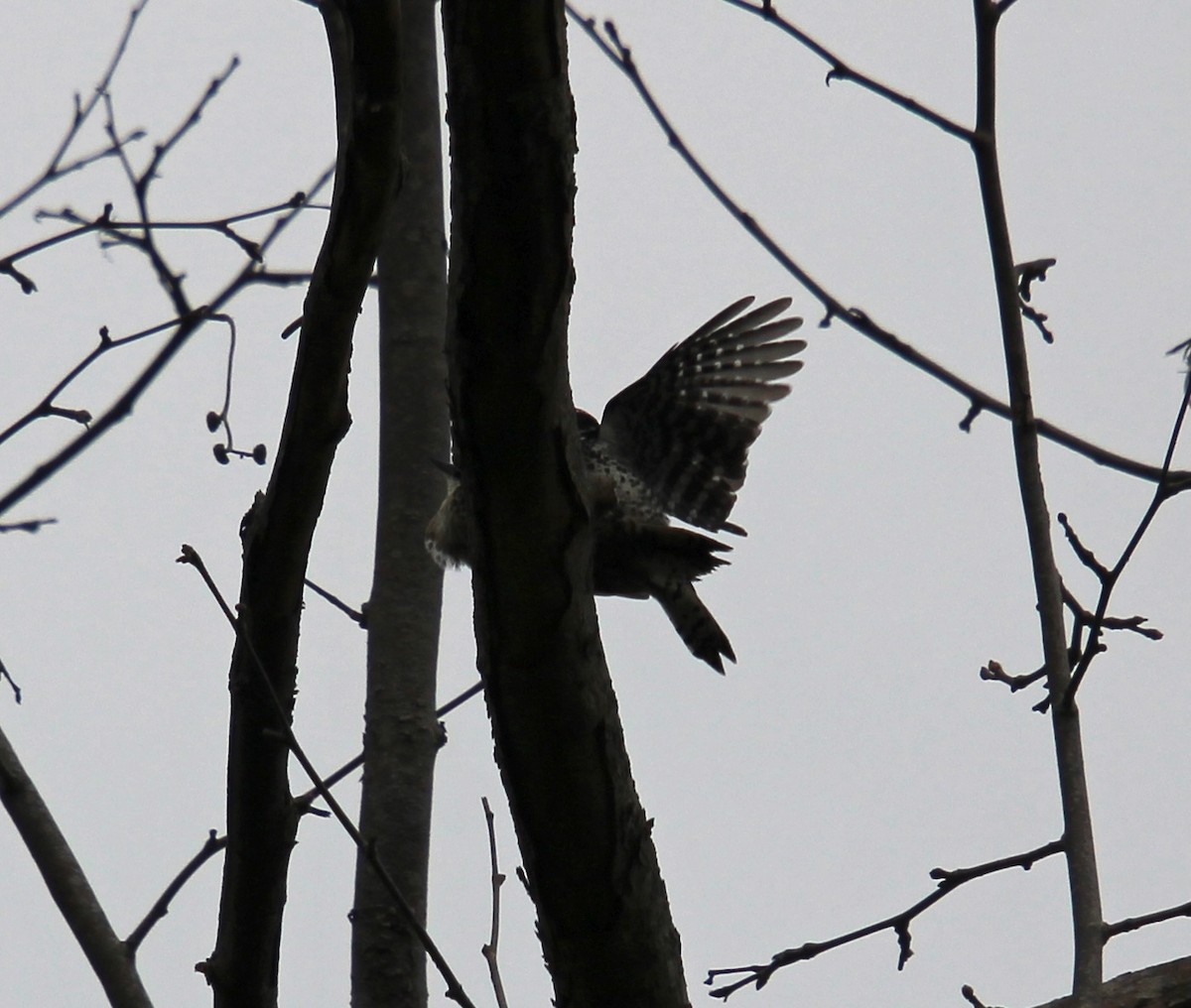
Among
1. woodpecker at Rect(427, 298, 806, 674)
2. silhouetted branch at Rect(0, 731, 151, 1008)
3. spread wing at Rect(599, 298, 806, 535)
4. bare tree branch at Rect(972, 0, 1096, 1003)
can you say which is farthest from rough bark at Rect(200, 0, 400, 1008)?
spread wing at Rect(599, 298, 806, 535)

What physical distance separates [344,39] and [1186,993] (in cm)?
151

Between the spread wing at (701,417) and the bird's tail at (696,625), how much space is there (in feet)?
0.84

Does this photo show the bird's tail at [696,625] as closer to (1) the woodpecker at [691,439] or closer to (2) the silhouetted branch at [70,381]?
(1) the woodpecker at [691,439]

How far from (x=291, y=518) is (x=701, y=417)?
2.64m

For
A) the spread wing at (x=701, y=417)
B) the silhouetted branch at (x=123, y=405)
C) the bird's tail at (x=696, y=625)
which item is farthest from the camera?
the spread wing at (x=701, y=417)

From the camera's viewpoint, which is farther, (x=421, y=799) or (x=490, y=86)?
(x=421, y=799)

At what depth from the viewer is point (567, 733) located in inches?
69.4

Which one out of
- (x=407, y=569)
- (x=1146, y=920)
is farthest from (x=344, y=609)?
(x=1146, y=920)

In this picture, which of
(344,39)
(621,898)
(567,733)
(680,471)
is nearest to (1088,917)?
(621,898)

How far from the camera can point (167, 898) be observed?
2.33 meters

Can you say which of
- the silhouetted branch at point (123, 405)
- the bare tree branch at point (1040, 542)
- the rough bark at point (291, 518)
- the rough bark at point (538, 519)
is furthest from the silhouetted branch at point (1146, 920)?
the silhouetted branch at point (123, 405)

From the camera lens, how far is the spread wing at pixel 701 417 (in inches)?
171

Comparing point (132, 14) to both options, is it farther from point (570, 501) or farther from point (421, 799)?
point (570, 501)

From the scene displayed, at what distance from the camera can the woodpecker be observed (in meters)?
4.16
